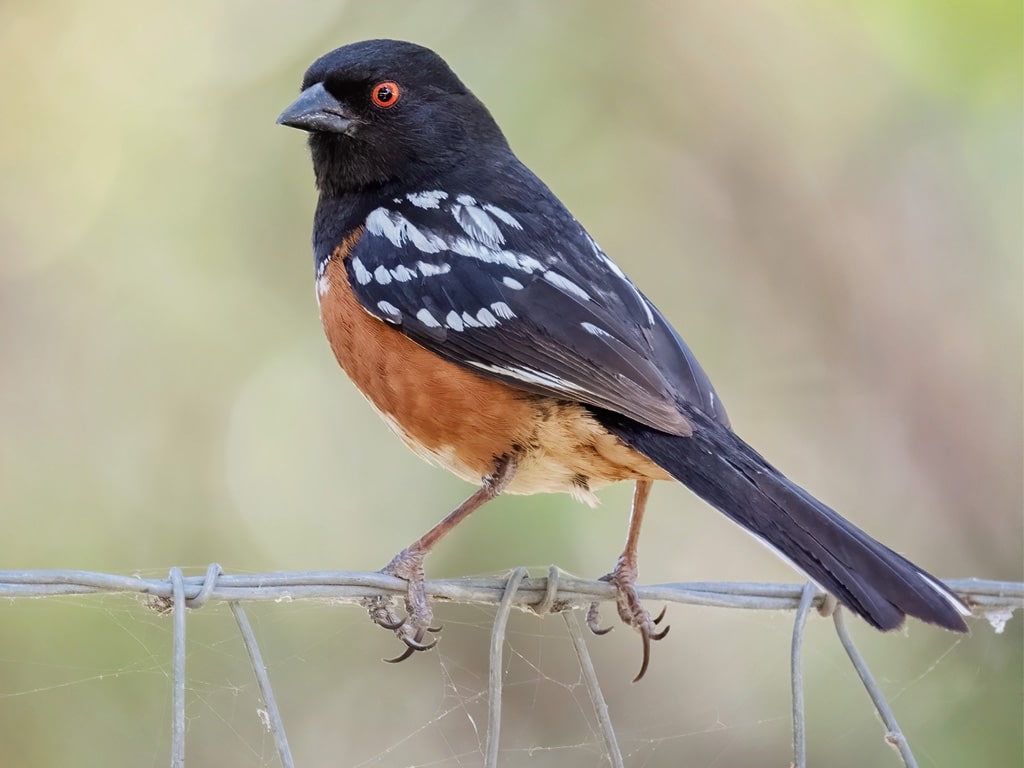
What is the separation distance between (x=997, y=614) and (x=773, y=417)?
8.83 ft

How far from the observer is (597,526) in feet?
14.6

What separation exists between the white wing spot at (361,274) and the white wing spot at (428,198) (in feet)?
0.83

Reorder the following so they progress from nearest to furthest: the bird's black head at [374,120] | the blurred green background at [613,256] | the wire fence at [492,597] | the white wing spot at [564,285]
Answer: the wire fence at [492,597], the white wing spot at [564,285], the bird's black head at [374,120], the blurred green background at [613,256]

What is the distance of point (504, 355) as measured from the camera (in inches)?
98.5

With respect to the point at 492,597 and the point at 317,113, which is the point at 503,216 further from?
the point at 492,597

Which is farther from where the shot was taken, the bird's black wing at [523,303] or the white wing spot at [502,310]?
the white wing spot at [502,310]

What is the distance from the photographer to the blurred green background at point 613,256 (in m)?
4.10

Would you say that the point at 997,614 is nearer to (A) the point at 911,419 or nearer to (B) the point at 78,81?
(A) the point at 911,419

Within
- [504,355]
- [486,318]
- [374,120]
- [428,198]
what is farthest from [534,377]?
[374,120]

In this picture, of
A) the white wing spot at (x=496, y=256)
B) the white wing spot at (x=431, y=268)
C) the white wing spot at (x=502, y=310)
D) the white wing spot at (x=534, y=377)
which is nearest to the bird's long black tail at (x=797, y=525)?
the white wing spot at (x=534, y=377)

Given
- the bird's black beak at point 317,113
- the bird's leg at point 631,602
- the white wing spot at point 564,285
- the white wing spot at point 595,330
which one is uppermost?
the bird's black beak at point 317,113

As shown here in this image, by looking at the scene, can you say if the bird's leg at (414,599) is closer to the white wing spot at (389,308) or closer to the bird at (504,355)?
the bird at (504,355)

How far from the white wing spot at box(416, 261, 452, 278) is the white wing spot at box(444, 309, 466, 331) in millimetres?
141

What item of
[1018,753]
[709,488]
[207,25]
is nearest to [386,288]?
[709,488]
